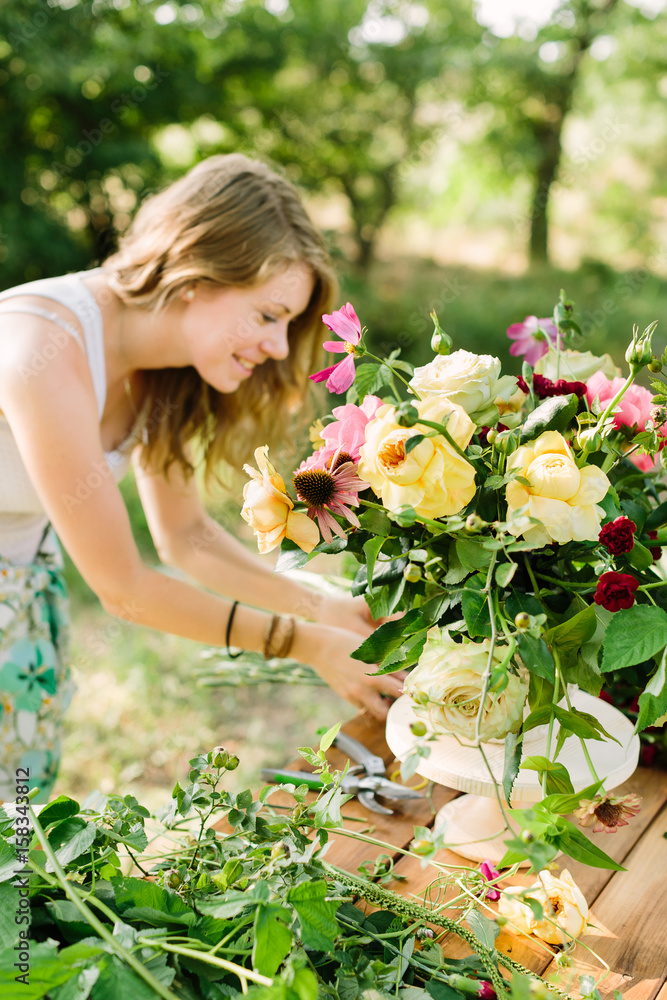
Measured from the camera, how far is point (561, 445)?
61cm

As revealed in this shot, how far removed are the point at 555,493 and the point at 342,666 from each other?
550mm

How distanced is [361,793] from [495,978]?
0.35 metres

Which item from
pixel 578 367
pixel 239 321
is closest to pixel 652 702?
pixel 578 367

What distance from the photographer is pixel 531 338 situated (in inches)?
34.9

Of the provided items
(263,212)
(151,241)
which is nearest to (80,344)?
(151,241)

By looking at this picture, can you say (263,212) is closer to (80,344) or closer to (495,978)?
(80,344)

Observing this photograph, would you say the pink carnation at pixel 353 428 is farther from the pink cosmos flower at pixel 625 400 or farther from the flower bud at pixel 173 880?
the flower bud at pixel 173 880

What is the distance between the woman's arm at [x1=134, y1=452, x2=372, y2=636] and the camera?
1412 mm

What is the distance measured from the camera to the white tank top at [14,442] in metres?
1.27

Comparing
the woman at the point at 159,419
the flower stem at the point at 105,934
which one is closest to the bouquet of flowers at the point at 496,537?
the flower stem at the point at 105,934

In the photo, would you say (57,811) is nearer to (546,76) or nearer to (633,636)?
(633,636)

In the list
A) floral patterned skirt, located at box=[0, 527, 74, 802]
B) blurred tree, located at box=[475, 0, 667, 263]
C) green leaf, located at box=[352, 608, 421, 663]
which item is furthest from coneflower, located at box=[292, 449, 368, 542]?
blurred tree, located at box=[475, 0, 667, 263]

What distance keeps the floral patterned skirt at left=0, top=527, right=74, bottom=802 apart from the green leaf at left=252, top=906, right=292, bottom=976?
953mm

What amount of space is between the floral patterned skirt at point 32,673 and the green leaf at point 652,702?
110 centimetres
